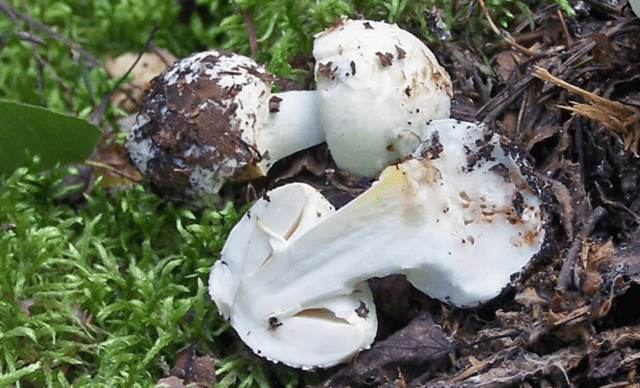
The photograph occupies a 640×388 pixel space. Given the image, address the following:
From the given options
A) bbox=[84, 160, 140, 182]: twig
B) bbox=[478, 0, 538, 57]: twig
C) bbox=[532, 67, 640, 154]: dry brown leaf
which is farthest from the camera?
bbox=[84, 160, 140, 182]: twig

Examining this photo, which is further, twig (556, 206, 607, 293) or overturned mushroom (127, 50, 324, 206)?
overturned mushroom (127, 50, 324, 206)

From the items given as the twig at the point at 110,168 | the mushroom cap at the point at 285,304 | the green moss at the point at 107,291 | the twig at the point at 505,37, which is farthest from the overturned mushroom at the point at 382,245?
the twig at the point at 110,168

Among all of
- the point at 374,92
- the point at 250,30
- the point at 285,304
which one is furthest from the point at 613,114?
the point at 250,30

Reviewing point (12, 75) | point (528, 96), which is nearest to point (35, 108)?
point (12, 75)

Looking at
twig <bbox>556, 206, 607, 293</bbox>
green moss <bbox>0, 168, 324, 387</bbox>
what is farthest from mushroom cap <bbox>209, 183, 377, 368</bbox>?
twig <bbox>556, 206, 607, 293</bbox>

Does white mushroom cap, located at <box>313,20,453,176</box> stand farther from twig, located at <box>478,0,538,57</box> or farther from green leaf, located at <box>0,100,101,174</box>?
green leaf, located at <box>0,100,101,174</box>

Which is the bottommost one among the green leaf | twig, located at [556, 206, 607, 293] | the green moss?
the green moss

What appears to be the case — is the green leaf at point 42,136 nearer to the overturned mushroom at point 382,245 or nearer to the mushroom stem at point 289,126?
the mushroom stem at point 289,126
